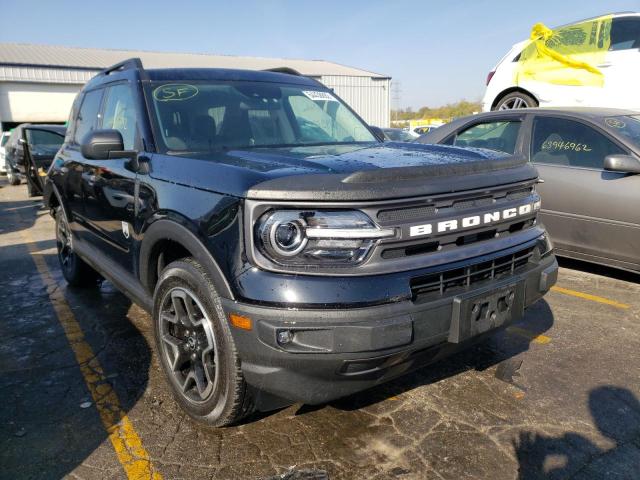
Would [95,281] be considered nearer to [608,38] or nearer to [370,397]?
[370,397]

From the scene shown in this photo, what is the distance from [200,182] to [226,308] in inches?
24.9

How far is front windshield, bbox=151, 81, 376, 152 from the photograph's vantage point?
3.11 m

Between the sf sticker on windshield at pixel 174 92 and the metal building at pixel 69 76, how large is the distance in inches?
746

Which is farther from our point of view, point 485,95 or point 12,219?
point 12,219

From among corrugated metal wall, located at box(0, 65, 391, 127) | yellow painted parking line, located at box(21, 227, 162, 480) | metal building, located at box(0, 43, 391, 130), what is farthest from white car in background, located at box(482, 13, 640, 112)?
corrugated metal wall, located at box(0, 65, 391, 127)

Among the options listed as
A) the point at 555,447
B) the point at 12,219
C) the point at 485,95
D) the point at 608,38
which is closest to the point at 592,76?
the point at 608,38

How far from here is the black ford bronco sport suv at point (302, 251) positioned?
2045mm

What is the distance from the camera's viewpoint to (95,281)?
5117mm

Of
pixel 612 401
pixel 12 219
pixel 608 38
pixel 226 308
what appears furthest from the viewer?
pixel 12 219

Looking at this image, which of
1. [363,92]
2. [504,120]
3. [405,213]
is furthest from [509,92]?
[363,92]

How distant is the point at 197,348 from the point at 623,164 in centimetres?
383

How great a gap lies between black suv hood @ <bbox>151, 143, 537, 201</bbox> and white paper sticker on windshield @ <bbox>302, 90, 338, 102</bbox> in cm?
99

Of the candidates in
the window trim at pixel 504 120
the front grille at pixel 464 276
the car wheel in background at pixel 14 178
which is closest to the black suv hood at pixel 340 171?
the front grille at pixel 464 276

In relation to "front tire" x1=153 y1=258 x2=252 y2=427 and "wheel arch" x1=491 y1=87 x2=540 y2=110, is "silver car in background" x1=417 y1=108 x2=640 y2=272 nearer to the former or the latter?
"wheel arch" x1=491 y1=87 x2=540 y2=110
